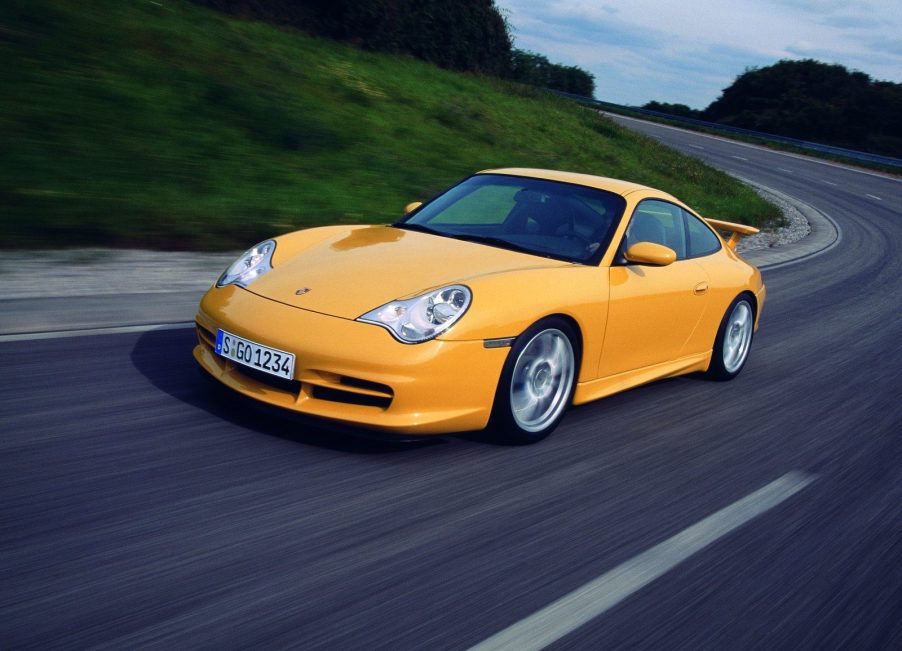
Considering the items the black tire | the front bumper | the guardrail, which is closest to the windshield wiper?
the front bumper

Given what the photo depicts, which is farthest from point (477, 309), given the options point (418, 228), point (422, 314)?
point (418, 228)

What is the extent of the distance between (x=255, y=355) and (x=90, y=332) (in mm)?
2019

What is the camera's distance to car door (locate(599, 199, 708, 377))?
5.22 m

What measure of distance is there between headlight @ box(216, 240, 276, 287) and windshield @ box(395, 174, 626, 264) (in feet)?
3.12

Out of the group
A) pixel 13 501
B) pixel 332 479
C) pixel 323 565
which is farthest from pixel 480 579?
pixel 13 501

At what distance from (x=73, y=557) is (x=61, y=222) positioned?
5.60m

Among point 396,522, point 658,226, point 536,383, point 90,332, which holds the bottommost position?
point 90,332

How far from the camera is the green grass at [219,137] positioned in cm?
895

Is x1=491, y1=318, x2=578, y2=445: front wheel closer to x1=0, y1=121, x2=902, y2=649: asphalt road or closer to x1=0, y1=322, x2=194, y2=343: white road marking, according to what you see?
x1=0, y1=121, x2=902, y2=649: asphalt road

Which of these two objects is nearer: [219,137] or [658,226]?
[658,226]

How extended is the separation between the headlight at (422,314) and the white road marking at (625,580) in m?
1.35

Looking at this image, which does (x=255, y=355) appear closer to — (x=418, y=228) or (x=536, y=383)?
(x=536, y=383)

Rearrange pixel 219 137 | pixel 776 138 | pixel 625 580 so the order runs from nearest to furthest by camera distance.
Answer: pixel 625 580 → pixel 219 137 → pixel 776 138

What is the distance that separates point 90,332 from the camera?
5797 millimetres
